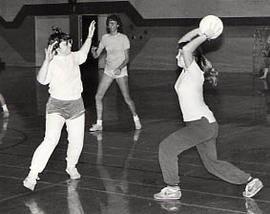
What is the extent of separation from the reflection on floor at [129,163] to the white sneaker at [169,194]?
2.9 inches

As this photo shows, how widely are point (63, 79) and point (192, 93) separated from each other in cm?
158

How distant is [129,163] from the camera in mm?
8039

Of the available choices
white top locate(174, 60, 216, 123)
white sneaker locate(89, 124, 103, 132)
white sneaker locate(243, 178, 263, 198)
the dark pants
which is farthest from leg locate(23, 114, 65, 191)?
white sneaker locate(89, 124, 103, 132)

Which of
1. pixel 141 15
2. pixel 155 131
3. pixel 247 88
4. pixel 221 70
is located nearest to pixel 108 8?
pixel 141 15

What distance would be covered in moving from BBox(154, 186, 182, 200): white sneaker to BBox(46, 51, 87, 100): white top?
1515mm

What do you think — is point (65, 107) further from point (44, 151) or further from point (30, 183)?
point (30, 183)

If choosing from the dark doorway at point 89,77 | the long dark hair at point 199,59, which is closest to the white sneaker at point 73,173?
the long dark hair at point 199,59

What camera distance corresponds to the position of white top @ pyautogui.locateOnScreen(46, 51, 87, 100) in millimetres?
6648

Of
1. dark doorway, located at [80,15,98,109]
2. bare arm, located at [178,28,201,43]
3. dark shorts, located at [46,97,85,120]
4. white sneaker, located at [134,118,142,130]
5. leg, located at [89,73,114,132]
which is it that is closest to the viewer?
bare arm, located at [178,28,201,43]

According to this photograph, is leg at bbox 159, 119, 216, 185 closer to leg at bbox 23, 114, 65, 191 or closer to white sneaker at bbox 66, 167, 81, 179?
leg at bbox 23, 114, 65, 191

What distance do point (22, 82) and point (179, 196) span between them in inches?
636

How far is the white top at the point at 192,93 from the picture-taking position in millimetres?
5961

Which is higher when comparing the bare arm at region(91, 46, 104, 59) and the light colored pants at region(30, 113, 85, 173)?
the bare arm at region(91, 46, 104, 59)

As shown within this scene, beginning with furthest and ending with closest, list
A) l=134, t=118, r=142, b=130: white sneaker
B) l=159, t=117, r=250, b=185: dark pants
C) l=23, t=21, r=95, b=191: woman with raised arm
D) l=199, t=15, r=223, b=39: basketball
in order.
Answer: l=134, t=118, r=142, b=130: white sneaker, l=23, t=21, r=95, b=191: woman with raised arm, l=159, t=117, r=250, b=185: dark pants, l=199, t=15, r=223, b=39: basketball
